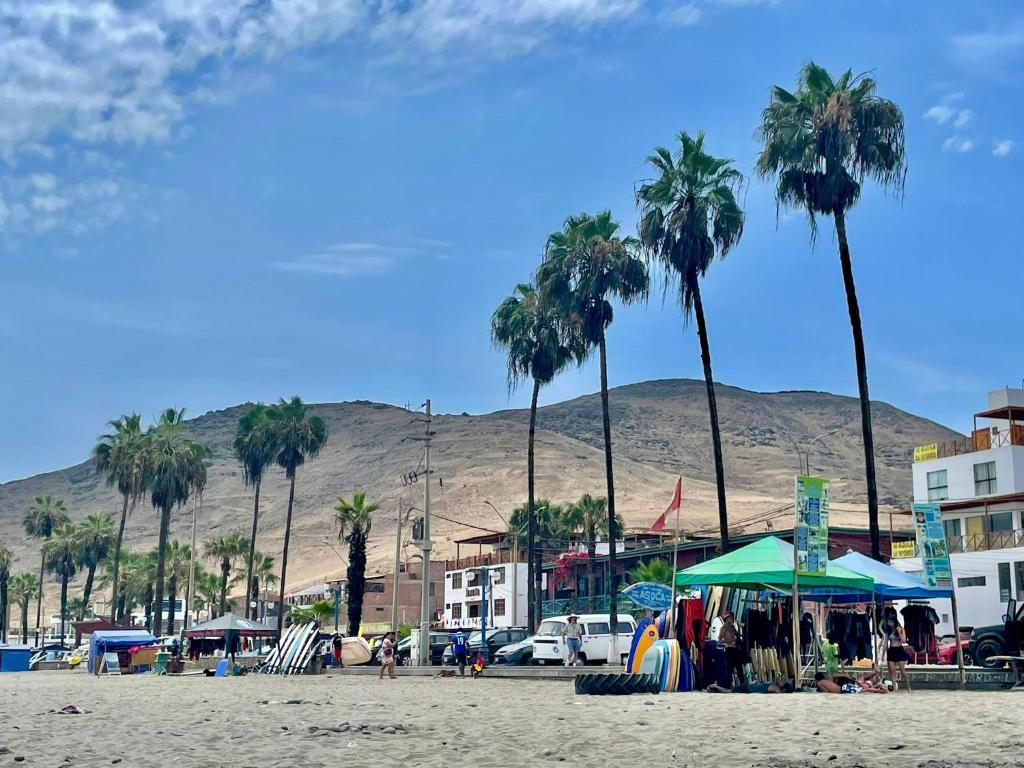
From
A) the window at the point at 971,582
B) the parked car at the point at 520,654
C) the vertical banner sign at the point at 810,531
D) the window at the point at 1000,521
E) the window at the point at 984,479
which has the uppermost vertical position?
the window at the point at 984,479

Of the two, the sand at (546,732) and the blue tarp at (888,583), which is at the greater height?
the blue tarp at (888,583)

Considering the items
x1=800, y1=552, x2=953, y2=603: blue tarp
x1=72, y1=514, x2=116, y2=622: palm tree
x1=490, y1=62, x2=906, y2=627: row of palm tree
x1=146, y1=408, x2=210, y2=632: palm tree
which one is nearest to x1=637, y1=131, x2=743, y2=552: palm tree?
x1=490, y1=62, x2=906, y2=627: row of palm tree

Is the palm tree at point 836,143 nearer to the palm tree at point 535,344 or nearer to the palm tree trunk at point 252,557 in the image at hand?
the palm tree at point 535,344

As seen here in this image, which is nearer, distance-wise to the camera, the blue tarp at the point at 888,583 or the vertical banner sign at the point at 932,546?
the blue tarp at the point at 888,583

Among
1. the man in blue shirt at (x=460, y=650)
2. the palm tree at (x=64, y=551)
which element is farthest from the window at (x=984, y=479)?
the palm tree at (x=64, y=551)

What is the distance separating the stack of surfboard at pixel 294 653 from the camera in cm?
4122

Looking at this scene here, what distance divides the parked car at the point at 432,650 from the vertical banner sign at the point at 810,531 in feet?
75.6

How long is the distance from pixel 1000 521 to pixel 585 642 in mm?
22645

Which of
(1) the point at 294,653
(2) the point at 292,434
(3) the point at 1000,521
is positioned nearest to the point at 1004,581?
(3) the point at 1000,521

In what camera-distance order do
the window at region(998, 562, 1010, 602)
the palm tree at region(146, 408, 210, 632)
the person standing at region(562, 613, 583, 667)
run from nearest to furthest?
the person standing at region(562, 613, 583, 667), the window at region(998, 562, 1010, 602), the palm tree at region(146, 408, 210, 632)

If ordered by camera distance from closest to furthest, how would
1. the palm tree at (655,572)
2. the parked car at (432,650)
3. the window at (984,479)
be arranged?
the parked car at (432,650) < the window at (984,479) < the palm tree at (655,572)

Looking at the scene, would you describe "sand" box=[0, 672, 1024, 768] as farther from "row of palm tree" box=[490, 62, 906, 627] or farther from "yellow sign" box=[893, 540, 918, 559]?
"yellow sign" box=[893, 540, 918, 559]

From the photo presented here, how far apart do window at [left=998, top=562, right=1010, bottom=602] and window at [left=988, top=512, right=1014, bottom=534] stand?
2.18m

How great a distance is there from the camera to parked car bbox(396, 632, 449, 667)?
143ft
